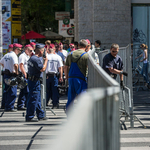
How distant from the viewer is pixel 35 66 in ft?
27.4

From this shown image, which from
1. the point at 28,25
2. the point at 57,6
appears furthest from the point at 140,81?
the point at 28,25

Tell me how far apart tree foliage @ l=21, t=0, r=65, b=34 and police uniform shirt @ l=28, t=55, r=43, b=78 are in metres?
32.4

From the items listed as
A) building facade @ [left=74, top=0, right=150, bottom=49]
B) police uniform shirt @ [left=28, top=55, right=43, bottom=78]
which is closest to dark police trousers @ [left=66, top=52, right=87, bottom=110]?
police uniform shirt @ [left=28, top=55, right=43, bottom=78]

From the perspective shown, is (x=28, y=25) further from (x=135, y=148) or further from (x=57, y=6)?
(x=135, y=148)

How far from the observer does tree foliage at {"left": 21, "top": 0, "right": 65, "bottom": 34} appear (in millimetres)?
40812

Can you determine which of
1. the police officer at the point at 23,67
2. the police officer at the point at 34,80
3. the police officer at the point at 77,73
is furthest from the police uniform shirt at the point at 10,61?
the police officer at the point at 77,73

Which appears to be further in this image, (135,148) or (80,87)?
(80,87)

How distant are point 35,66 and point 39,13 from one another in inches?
1412

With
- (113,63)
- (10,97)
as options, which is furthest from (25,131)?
(10,97)

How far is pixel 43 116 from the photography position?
865 cm

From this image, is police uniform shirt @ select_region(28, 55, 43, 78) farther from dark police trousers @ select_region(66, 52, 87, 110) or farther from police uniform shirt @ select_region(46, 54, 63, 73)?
police uniform shirt @ select_region(46, 54, 63, 73)

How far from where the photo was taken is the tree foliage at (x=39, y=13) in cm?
4081

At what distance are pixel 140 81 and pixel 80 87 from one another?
942cm

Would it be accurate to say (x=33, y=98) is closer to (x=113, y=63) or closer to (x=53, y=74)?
(x=113, y=63)
